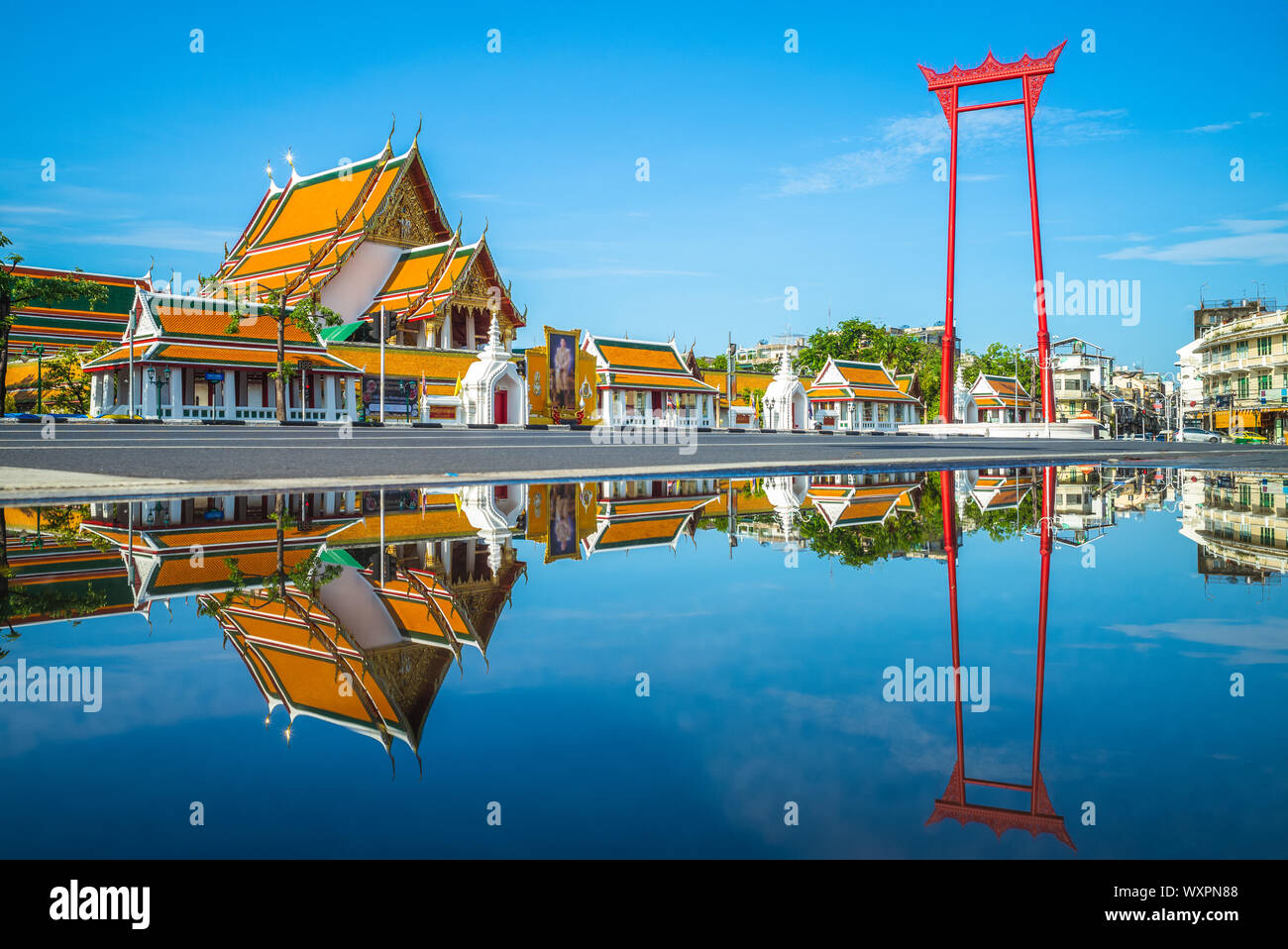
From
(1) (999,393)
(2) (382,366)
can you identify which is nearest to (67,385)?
(2) (382,366)

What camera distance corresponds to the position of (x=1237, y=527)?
6.91 meters

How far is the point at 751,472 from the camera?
41.3 ft

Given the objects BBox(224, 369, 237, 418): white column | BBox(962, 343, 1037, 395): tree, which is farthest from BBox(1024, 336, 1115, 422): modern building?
BBox(224, 369, 237, 418): white column

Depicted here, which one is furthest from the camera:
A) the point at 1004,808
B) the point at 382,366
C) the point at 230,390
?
the point at 382,366

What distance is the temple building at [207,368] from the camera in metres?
35.9

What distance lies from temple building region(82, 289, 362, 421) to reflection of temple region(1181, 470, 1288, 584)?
33.9m

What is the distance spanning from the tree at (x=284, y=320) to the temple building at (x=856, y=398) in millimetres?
31691

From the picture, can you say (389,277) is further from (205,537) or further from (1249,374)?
(1249,374)

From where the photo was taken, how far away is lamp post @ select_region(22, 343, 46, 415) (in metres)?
40.6

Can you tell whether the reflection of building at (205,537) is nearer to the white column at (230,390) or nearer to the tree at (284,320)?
the tree at (284,320)

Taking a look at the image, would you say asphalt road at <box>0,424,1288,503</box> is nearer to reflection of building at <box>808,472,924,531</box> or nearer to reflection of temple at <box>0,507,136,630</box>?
reflection of building at <box>808,472,924,531</box>

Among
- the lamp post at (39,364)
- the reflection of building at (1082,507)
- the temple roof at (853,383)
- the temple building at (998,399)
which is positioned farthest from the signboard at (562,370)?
the reflection of building at (1082,507)

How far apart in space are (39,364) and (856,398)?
46295mm
